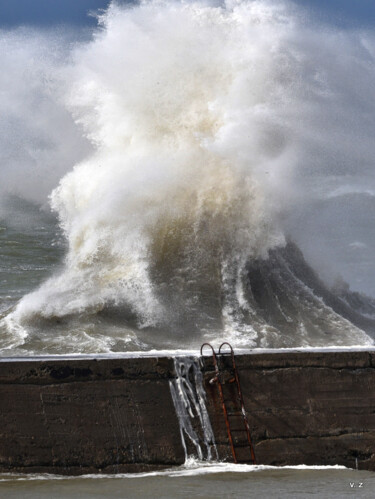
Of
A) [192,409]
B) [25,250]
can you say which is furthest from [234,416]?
[25,250]

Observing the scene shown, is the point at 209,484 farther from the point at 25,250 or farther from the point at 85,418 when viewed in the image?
the point at 25,250

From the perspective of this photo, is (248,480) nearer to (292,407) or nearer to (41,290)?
(292,407)

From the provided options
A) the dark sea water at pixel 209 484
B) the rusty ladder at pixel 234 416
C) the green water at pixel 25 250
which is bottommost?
the dark sea water at pixel 209 484

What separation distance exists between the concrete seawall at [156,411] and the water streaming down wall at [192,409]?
28 mm

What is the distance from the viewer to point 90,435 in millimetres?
3969

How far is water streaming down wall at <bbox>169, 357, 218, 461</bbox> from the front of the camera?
403 cm

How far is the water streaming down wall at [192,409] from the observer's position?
4031 millimetres

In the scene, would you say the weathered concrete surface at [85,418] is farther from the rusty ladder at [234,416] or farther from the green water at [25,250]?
the green water at [25,250]

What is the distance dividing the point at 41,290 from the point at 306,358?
629cm

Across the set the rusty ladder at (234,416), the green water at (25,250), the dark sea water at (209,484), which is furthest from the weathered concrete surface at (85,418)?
the green water at (25,250)

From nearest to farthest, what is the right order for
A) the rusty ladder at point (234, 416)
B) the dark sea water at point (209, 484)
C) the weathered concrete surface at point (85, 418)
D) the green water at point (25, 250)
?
1. the dark sea water at point (209, 484)
2. the weathered concrete surface at point (85, 418)
3. the rusty ladder at point (234, 416)
4. the green water at point (25, 250)

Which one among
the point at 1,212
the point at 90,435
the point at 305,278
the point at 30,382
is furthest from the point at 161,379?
the point at 1,212

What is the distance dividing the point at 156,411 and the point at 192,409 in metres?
0.22

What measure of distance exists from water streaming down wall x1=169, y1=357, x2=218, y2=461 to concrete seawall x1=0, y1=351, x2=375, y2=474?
0.03m
